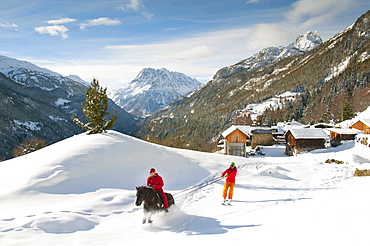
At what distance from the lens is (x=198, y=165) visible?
19.8 meters

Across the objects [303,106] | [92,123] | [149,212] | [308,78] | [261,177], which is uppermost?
[308,78]

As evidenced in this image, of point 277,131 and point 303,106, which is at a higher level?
point 303,106

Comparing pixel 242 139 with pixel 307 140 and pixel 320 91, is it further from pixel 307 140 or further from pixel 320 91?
pixel 320 91

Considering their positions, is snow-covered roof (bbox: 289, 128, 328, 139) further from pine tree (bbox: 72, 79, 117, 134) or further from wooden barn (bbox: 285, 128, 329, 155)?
pine tree (bbox: 72, 79, 117, 134)

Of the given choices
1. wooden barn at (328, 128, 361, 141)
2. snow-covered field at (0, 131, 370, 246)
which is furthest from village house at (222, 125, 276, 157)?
snow-covered field at (0, 131, 370, 246)

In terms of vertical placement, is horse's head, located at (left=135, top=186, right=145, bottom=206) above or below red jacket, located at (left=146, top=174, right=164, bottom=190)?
below

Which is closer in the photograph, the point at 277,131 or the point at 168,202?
the point at 168,202

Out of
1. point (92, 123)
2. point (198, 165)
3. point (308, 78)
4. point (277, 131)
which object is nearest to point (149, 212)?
point (198, 165)

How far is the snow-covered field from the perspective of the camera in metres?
6.80

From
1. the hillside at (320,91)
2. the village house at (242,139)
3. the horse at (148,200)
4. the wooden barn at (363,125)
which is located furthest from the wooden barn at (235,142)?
the hillside at (320,91)

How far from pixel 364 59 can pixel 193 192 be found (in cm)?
17521

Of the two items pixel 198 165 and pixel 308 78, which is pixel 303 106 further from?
pixel 198 165

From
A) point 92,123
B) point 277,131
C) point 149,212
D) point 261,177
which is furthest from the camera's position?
point 277,131

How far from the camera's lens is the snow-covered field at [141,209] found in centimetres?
680
